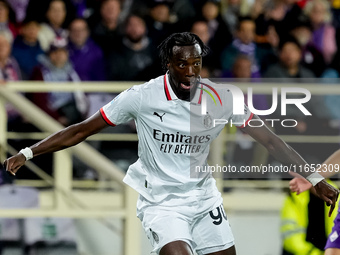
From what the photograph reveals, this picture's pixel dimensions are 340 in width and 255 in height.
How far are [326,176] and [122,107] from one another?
4.84 ft

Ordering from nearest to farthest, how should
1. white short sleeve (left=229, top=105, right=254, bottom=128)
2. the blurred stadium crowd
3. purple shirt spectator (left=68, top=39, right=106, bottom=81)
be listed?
white short sleeve (left=229, top=105, right=254, bottom=128), the blurred stadium crowd, purple shirt spectator (left=68, top=39, right=106, bottom=81)

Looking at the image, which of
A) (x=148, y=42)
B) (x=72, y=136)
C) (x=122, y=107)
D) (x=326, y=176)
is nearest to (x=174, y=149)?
(x=122, y=107)

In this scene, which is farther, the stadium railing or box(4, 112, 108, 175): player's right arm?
the stadium railing

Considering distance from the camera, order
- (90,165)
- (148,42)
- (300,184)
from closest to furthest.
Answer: (300,184), (90,165), (148,42)

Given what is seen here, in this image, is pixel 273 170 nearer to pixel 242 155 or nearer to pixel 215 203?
pixel 242 155

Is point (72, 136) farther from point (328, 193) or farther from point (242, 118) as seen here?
point (328, 193)

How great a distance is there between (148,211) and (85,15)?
186 inches

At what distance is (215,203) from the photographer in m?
5.28

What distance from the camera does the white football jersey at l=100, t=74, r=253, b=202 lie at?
204 inches

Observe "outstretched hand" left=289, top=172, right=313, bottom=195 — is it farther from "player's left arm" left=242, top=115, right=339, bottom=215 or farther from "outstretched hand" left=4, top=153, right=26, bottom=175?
"outstretched hand" left=4, top=153, right=26, bottom=175

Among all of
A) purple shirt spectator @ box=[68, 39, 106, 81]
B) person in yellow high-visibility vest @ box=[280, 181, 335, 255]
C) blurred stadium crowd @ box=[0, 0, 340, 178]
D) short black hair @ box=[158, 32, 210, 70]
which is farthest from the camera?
purple shirt spectator @ box=[68, 39, 106, 81]

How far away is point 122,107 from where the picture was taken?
5203mm

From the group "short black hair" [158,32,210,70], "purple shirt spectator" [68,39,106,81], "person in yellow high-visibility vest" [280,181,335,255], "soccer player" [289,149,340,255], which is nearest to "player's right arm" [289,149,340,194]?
"soccer player" [289,149,340,255]

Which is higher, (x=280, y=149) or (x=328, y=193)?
(x=280, y=149)
